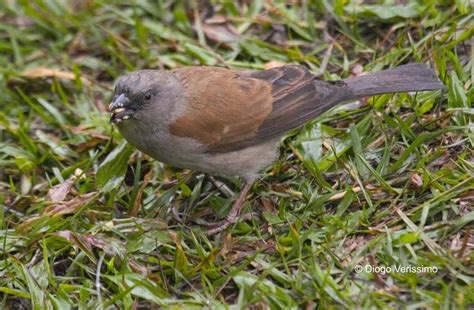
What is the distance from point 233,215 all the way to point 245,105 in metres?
0.74

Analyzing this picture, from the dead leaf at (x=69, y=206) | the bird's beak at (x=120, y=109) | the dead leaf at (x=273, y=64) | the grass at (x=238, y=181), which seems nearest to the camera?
the grass at (x=238, y=181)

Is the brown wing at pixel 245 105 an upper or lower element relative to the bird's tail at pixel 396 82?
upper

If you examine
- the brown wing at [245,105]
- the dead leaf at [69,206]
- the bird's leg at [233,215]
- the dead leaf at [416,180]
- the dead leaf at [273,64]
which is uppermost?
the brown wing at [245,105]

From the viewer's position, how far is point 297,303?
164 inches

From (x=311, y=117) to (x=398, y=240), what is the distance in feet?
3.55

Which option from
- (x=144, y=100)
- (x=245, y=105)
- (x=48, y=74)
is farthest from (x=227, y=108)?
(x=48, y=74)

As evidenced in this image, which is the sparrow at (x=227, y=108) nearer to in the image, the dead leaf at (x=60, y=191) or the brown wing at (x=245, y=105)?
the brown wing at (x=245, y=105)

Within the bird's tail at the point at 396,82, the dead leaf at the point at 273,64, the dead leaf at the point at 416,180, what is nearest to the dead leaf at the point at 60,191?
the dead leaf at the point at 273,64

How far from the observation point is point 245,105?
16.6ft

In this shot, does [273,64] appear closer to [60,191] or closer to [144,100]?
[144,100]

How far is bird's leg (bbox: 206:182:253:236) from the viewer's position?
495cm

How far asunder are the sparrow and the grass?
28cm

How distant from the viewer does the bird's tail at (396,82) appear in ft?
16.8

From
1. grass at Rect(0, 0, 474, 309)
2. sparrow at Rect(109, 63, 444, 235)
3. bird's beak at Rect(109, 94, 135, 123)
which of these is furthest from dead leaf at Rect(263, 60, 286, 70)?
bird's beak at Rect(109, 94, 135, 123)
